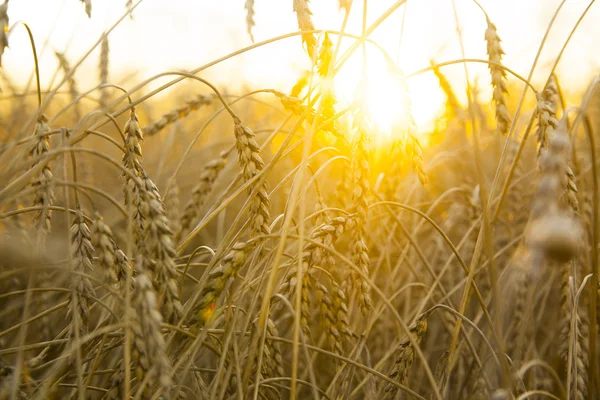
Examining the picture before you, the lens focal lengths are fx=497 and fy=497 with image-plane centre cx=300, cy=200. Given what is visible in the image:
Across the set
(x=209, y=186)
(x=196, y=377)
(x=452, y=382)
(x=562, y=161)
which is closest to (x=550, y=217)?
(x=562, y=161)

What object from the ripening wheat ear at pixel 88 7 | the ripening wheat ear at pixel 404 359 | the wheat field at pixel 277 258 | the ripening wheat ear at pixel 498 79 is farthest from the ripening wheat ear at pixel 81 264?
the ripening wheat ear at pixel 498 79

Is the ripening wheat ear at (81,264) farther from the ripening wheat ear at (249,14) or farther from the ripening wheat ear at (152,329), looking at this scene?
the ripening wheat ear at (249,14)

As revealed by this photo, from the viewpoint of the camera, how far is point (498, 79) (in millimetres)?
1293

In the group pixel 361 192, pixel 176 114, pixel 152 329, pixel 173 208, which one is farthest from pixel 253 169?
A: pixel 173 208

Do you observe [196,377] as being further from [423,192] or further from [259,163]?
[423,192]

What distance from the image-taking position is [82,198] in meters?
2.66

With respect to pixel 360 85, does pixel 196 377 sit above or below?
below

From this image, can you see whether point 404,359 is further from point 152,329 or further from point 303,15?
point 303,15

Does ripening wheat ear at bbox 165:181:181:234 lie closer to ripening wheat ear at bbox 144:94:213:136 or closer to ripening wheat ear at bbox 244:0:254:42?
ripening wheat ear at bbox 144:94:213:136

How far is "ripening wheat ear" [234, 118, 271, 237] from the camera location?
44.9 inches

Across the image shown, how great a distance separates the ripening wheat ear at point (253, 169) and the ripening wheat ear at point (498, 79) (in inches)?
24.5

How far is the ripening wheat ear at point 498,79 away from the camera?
1269mm

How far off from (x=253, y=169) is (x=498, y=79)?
2.23 ft

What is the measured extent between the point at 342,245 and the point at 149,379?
143 centimetres
